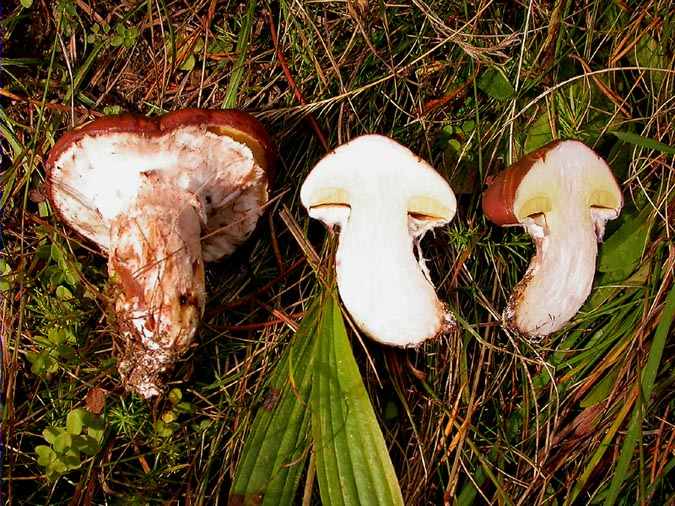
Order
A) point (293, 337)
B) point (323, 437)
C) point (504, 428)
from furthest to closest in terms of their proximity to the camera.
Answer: point (504, 428)
point (293, 337)
point (323, 437)

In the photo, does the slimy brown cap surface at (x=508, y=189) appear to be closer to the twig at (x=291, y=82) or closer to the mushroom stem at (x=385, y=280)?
the mushroom stem at (x=385, y=280)

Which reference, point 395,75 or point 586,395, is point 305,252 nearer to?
point 395,75

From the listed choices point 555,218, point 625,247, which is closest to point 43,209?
point 555,218

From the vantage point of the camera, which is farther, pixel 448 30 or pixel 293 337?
pixel 448 30

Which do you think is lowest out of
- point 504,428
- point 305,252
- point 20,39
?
point 504,428

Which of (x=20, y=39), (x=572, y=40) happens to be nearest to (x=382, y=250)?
(x=572, y=40)

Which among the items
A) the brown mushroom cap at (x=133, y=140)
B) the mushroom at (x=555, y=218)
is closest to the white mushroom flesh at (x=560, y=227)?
the mushroom at (x=555, y=218)

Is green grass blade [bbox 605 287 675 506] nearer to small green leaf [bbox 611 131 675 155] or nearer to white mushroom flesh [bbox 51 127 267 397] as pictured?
small green leaf [bbox 611 131 675 155]

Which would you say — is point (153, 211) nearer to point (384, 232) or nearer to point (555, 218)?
point (384, 232)

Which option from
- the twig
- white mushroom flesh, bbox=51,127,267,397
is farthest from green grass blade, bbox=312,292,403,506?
the twig
